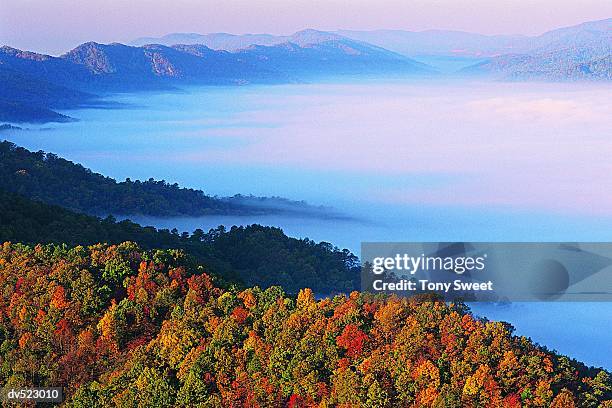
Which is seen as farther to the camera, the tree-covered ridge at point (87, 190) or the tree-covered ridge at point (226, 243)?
the tree-covered ridge at point (87, 190)

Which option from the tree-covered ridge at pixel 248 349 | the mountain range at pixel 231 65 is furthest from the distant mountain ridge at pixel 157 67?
the tree-covered ridge at pixel 248 349

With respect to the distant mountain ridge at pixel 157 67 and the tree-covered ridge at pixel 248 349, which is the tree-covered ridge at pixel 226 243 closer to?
the tree-covered ridge at pixel 248 349

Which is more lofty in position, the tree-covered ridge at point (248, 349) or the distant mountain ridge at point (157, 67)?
the distant mountain ridge at point (157, 67)

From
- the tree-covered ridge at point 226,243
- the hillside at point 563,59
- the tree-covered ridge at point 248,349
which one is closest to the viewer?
the tree-covered ridge at point 248,349

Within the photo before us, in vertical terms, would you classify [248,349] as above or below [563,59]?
below

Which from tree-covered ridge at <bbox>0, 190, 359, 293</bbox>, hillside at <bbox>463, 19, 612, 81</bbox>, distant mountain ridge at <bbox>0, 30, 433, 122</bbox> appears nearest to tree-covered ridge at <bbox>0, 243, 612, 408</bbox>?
tree-covered ridge at <bbox>0, 190, 359, 293</bbox>

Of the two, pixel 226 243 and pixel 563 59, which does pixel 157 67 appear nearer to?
pixel 563 59

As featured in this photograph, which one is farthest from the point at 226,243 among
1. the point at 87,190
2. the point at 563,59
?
the point at 563,59

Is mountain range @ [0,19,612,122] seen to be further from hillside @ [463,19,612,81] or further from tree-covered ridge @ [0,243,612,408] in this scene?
tree-covered ridge @ [0,243,612,408]
